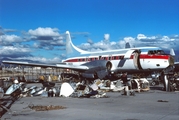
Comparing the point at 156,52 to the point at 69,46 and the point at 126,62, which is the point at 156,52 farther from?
the point at 69,46

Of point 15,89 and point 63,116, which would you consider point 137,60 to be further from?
point 63,116

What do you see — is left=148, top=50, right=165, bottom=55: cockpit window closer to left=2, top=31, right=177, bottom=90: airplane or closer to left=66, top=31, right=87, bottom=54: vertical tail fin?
left=2, top=31, right=177, bottom=90: airplane

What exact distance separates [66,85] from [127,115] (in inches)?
312

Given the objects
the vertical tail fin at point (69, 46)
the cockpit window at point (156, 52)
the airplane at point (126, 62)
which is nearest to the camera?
the airplane at point (126, 62)

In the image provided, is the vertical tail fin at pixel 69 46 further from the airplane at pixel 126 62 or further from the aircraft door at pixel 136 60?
the aircraft door at pixel 136 60

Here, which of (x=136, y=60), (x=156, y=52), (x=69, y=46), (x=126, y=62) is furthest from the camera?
(x=69, y=46)

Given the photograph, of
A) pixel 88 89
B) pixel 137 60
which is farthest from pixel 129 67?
pixel 88 89

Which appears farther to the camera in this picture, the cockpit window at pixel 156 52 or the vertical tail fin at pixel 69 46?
the vertical tail fin at pixel 69 46

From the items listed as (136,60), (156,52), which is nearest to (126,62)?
(136,60)

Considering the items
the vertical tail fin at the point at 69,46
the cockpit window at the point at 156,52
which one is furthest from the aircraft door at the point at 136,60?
the vertical tail fin at the point at 69,46

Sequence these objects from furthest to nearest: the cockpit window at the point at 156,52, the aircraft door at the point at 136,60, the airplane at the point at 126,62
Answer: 1. the aircraft door at the point at 136,60
2. the cockpit window at the point at 156,52
3. the airplane at the point at 126,62

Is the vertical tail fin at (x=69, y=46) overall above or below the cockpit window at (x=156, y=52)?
above

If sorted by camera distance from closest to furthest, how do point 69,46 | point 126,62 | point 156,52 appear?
point 156,52 → point 126,62 → point 69,46

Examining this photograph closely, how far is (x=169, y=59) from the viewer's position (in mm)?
23891
